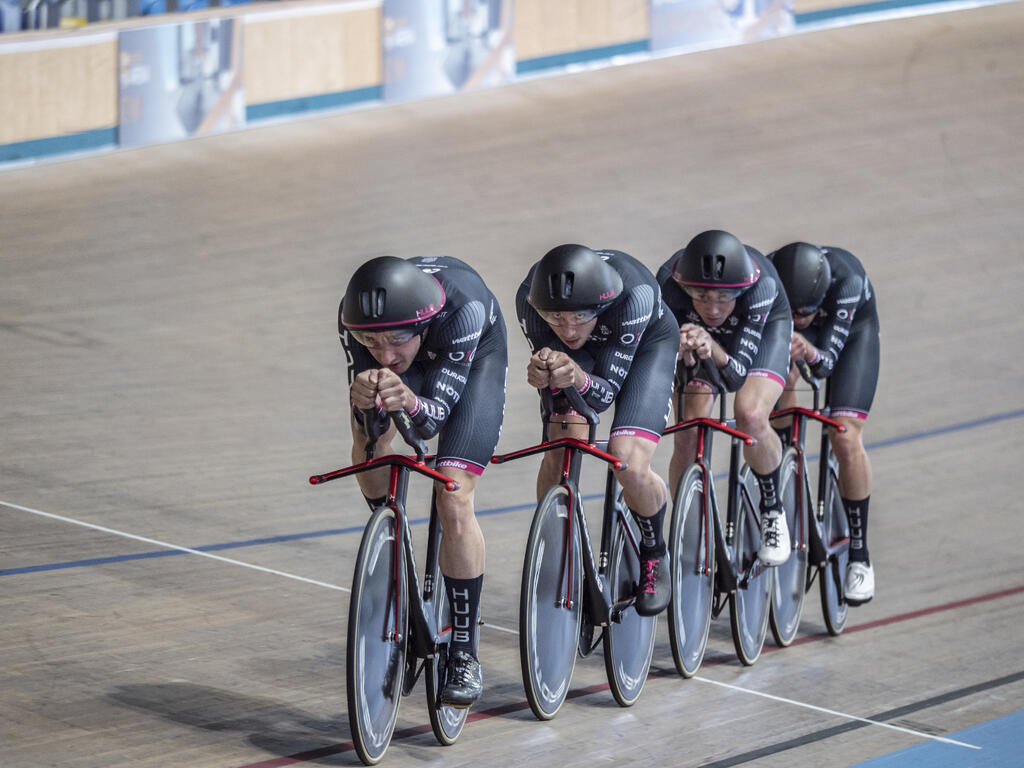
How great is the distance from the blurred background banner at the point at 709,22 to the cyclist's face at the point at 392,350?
11.7 metres

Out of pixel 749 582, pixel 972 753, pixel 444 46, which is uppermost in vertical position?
pixel 444 46

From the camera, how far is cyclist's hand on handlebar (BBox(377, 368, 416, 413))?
311 cm

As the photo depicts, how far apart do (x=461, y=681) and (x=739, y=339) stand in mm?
1509

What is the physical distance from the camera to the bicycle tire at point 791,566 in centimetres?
464

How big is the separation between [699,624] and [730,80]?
10.2 m

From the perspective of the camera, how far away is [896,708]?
406 cm

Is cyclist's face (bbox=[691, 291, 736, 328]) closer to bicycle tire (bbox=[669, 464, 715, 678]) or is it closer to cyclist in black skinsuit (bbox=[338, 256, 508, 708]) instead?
bicycle tire (bbox=[669, 464, 715, 678])

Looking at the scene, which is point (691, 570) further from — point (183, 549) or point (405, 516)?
point (183, 549)

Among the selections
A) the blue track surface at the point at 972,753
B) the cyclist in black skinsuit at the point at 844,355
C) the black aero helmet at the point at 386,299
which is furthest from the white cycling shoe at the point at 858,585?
the black aero helmet at the point at 386,299

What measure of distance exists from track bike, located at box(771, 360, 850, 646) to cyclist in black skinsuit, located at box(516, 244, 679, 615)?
2.62ft

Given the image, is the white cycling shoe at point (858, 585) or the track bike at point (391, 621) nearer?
the track bike at point (391, 621)

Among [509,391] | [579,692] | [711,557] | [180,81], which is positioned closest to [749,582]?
[711,557]

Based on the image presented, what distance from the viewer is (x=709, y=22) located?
1465 centimetres

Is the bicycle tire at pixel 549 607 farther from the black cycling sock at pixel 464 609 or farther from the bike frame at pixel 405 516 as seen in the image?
the bike frame at pixel 405 516
